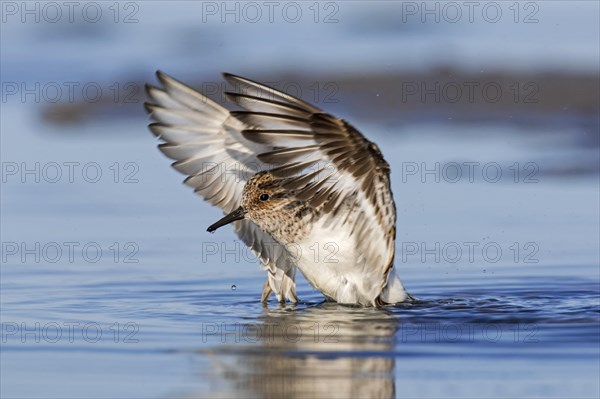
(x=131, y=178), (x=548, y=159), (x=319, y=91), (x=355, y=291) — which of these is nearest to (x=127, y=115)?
(x=319, y=91)

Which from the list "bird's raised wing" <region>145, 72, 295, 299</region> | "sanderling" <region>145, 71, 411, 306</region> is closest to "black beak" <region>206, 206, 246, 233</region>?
"sanderling" <region>145, 71, 411, 306</region>

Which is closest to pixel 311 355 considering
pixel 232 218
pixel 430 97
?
pixel 232 218

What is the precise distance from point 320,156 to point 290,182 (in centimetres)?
47

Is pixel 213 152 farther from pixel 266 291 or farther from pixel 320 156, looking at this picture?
pixel 320 156

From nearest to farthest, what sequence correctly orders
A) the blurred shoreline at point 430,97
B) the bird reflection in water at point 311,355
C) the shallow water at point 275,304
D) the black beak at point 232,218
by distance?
1. the bird reflection in water at point 311,355
2. the shallow water at point 275,304
3. the black beak at point 232,218
4. the blurred shoreline at point 430,97

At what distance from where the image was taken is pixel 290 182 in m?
9.27

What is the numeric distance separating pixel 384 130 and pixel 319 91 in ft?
12.6

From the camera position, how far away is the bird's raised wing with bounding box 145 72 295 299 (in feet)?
33.1

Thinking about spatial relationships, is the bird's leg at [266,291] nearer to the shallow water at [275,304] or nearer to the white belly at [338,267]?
the shallow water at [275,304]

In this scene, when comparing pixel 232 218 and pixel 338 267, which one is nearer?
pixel 338 267

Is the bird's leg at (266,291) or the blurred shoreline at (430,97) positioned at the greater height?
the blurred shoreline at (430,97)

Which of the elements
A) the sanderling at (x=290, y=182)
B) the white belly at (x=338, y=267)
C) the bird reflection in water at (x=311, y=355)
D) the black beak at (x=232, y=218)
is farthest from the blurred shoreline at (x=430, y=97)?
the bird reflection in water at (x=311, y=355)

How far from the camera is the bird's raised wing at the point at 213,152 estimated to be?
33.1 ft

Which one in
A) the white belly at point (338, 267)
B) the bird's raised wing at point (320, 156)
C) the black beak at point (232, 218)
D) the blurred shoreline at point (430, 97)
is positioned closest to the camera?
the bird's raised wing at point (320, 156)
